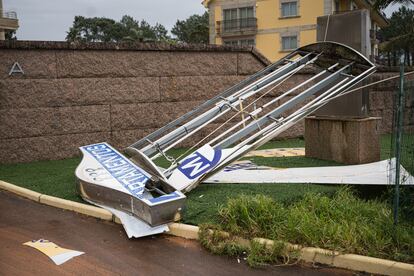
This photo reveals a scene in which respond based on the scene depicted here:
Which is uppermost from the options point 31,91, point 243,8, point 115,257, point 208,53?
point 243,8

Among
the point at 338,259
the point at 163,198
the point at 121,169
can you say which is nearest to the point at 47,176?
the point at 121,169

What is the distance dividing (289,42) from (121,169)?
131 feet

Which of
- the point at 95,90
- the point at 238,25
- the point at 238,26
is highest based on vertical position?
the point at 238,25

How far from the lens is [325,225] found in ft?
18.0

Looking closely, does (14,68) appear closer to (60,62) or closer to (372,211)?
(60,62)

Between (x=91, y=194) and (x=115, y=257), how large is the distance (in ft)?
6.50

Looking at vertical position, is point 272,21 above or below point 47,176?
above

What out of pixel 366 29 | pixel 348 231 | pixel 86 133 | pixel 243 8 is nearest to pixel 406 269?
pixel 348 231

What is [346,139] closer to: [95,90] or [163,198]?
[163,198]

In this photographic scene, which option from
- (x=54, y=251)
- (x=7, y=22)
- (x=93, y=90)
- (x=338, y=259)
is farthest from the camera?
(x=7, y=22)

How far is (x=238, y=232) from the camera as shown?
18.7 ft

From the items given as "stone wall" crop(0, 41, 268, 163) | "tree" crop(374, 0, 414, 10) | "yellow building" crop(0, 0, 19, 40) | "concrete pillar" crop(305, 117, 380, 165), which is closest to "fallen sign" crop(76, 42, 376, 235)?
"concrete pillar" crop(305, 117, 380, 165)

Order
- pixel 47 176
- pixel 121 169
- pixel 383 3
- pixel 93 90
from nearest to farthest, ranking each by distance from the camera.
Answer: pixel 121 169
pixel 47 176
pixel 93 90
pixel 383 3

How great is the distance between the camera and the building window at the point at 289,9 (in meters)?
45.1
